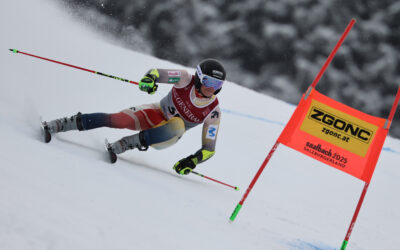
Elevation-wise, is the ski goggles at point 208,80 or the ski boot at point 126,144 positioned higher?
the ski goggles at point 208,80

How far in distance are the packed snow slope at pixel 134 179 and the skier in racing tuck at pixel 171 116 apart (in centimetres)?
17

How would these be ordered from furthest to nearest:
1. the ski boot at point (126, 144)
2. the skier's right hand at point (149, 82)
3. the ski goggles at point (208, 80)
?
1. the ski goggles at point (208, 80)
2. the ski boot at point (126, 144)
3. the skier's right hand at point (149, 82)

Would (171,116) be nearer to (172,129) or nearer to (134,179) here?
(172,129)

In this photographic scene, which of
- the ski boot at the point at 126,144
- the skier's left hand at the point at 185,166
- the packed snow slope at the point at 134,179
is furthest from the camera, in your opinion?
the skier's left hand at the point at 185,166

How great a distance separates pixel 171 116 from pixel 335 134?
1.54 metres

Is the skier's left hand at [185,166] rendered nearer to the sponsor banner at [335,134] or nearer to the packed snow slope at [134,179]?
the packed snow slope at [134,179]

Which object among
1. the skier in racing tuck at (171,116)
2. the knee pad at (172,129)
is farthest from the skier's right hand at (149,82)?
the knee pad at (172,129)

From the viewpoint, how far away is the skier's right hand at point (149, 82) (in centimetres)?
326

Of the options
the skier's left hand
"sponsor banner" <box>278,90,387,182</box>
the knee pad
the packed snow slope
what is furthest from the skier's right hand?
"sponsor banner" <box>278,90,387,182</box>

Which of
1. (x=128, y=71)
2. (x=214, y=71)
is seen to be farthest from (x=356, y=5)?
(x=214, y=71)

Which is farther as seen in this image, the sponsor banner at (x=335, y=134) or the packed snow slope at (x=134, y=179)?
the sponsor banner at (x=335, y=134)

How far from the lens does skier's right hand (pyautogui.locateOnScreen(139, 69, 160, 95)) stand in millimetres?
3258

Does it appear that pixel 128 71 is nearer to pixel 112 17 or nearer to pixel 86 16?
pixel 86 16

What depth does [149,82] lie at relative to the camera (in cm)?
329
